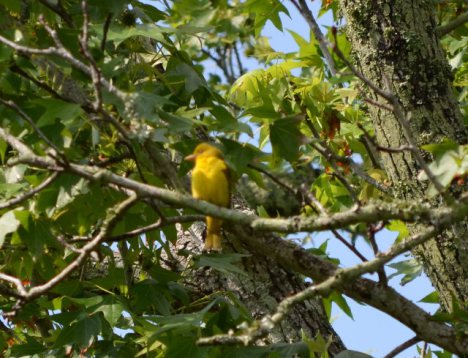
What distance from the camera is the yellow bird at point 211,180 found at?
3.43 m

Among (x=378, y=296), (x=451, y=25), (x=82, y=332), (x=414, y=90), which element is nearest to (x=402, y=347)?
(x=378, y=296)

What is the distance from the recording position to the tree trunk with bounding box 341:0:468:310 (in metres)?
3.78

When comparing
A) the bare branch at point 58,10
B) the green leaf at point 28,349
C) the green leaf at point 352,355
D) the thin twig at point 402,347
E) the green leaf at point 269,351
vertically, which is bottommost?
the thin twig at point 402,347

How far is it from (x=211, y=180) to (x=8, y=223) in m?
0.80

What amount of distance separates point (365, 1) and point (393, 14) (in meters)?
0.15

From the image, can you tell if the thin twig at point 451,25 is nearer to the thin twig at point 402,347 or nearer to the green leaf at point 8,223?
the thin twig at point 402,347

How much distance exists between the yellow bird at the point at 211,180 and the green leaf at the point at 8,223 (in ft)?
2.29

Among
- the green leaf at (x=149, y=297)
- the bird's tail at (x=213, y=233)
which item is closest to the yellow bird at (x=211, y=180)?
the bird's tail at (x=213, y=233)

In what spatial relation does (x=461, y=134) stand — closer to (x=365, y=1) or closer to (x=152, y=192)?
(x=365, y=1)

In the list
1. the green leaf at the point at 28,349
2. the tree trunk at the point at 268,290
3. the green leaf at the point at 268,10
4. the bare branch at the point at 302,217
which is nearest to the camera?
the bare branch at the point at 302,217

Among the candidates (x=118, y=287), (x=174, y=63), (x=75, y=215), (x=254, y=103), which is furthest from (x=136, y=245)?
(x=254, y=103)

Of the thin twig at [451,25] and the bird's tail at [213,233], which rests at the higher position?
the thin twig at [451,25]

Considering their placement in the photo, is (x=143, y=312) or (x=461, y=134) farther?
(x=143, y=312)

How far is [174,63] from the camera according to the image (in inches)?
157
